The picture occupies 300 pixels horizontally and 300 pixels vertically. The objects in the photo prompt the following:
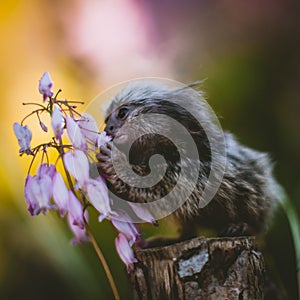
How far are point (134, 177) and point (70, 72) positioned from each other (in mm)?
314

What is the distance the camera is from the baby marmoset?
29.0 inches

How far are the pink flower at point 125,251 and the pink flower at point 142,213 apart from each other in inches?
1.5

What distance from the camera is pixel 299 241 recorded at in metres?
0.98

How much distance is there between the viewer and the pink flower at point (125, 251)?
68 cm

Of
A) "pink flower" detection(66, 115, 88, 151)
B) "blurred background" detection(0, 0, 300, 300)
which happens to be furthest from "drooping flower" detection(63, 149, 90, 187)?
"blurred background" detection(0, 0, 300, 300)

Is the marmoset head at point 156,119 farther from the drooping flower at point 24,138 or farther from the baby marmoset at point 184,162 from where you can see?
the drooping flower at point 24,138

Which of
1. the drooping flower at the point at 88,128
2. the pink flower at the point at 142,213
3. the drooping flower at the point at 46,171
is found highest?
the drooping flower at the point at 88,128

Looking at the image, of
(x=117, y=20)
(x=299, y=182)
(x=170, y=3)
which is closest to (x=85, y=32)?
(x=117, y=20)

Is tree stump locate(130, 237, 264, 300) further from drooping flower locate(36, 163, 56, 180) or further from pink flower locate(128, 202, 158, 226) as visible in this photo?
drooping flower locate(36, 163, 56, 180)

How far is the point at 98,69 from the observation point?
988 mm

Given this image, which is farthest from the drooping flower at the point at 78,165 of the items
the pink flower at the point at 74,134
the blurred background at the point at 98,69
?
the blurred background at the point at 98,69

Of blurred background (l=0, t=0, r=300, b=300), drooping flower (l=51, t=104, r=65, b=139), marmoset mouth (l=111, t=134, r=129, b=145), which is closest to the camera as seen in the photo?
drooping flower (l=51, t=104, r=65, b=139)

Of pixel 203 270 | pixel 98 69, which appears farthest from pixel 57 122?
pixel 98 69

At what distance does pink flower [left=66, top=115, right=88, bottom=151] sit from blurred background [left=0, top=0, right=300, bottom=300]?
301 millimetres
